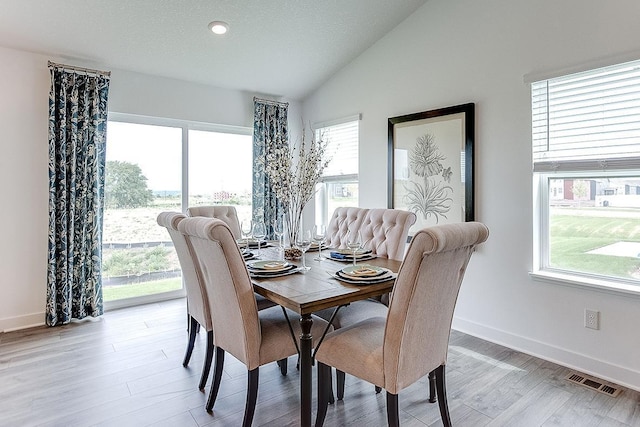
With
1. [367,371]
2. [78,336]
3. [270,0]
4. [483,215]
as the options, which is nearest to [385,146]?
[483,215]

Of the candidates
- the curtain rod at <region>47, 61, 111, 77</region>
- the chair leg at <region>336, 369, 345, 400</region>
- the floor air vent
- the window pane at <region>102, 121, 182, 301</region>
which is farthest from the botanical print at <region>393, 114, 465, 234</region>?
the curtain rod at <region>47, 61, 111, 77</region>

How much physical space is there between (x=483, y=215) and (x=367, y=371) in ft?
6.68

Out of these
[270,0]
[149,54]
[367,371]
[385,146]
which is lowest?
[367,371]

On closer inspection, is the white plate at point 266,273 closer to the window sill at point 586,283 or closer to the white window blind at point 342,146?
the window sill at point 586,283

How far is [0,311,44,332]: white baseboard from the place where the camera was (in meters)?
3.35

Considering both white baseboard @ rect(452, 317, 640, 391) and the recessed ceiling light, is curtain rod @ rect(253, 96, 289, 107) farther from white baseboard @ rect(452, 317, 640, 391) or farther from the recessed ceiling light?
white baseboard @ rect(452, 317, 640, 391)

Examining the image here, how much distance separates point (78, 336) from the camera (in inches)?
127

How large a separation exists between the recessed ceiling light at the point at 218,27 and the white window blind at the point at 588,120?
8.53ft

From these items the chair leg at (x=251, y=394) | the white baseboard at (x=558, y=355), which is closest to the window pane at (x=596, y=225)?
the white baseboard at (x=558, y=355)

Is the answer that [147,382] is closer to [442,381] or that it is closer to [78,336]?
[78,336]

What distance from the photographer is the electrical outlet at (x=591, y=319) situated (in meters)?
2.54

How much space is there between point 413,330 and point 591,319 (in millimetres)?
1765

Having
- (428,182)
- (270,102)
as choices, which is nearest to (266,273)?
(428,182)

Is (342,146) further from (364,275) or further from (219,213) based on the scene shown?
(364,275)
